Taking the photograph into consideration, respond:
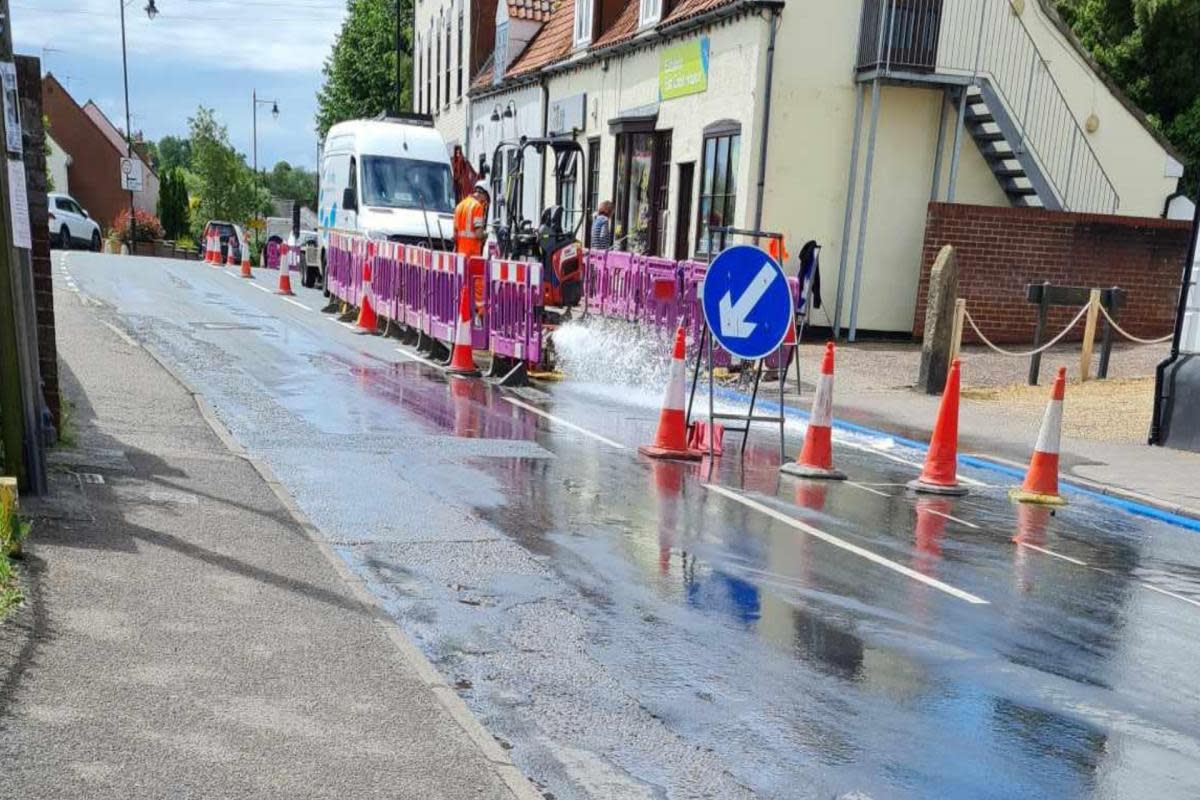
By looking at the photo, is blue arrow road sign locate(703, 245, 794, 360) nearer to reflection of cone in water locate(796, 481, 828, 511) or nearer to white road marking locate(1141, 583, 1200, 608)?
reflection of cone in water locate(796, 481, 828, 511)

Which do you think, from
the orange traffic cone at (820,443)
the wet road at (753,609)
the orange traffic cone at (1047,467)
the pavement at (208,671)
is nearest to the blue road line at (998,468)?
the wet road at (753,609)

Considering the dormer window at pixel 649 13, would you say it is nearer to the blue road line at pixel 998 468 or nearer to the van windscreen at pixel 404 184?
the van windscreen at pixel 404 184

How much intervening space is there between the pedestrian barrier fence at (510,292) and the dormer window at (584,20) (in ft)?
35.0

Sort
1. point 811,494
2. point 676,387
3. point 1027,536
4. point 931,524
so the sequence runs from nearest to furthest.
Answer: point 1027,536
point 931,524
point 811,494
point 676,387

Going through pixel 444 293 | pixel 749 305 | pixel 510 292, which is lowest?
pixel 444 293

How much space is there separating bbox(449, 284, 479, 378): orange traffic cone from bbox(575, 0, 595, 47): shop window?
15.3 m

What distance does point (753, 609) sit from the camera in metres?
5.89

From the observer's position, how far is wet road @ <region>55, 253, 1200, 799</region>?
14.0 feet

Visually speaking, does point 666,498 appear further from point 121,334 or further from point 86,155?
point 86,155

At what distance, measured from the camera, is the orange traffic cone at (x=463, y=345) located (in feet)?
47.5

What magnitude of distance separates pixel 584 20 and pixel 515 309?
55.6 ft

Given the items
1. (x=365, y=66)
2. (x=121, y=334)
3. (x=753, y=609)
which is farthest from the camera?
(x=365, y=66)

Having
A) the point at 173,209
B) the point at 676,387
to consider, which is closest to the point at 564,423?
the point at 676,387

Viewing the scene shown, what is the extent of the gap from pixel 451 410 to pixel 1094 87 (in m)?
15.3
